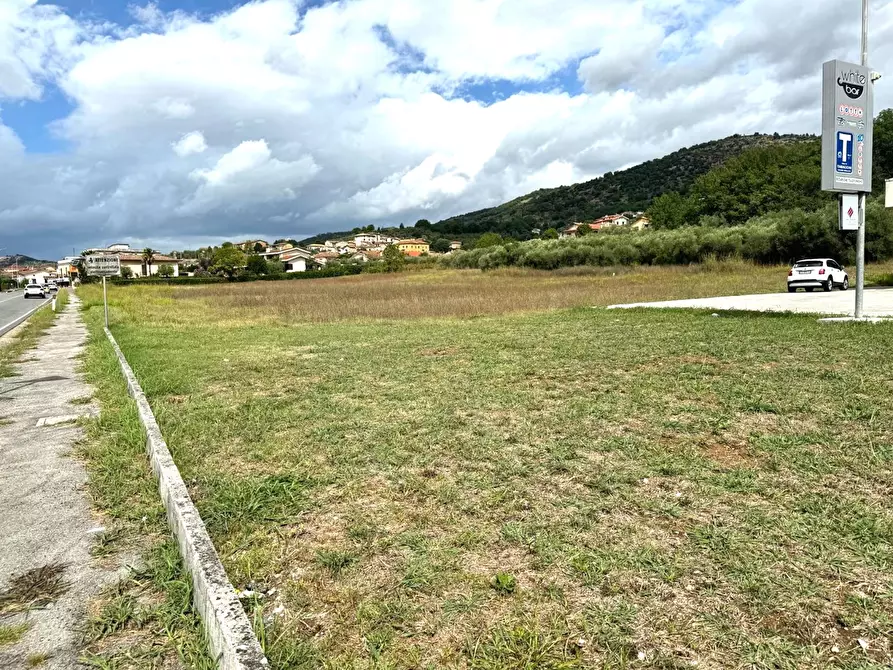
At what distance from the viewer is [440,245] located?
523 ft

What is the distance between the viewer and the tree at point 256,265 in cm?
10044

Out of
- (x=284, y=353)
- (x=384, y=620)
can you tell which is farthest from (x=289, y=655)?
(x=284, y=353)

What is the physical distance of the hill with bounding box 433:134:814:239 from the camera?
135875 mm

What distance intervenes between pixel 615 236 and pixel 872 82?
146ft

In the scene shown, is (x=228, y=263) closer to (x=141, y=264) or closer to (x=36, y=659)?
(x=141, y=264)

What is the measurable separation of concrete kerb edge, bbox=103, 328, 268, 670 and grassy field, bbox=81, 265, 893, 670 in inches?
6.3

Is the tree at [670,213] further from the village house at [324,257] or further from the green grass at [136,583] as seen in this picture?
the green grass at [136,583]

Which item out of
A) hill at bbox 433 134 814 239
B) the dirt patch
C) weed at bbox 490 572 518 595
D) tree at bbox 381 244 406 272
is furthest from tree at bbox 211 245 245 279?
weed at bbox 490 572 518 595

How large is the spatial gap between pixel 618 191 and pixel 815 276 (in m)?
147

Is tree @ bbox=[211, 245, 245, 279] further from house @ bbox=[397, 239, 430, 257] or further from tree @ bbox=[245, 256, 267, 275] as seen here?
house @ bbox=[397, 239, 430, 257]

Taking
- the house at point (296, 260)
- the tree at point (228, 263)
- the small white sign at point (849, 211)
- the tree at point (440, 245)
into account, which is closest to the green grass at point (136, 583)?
the small white sign at point (849, 211)

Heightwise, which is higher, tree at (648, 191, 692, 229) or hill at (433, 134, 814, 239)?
hill at (433, 134, 814, 239)

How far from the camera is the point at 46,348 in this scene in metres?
14.8

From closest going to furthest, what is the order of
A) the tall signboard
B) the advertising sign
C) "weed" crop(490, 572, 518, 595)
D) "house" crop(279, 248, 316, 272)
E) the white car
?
1. "weed" crop(490, 572, 518, 595)
2. the advertising sign
3. the tall signboard
4. the white car
5. "house" crop(279, 248, 316, 272)
